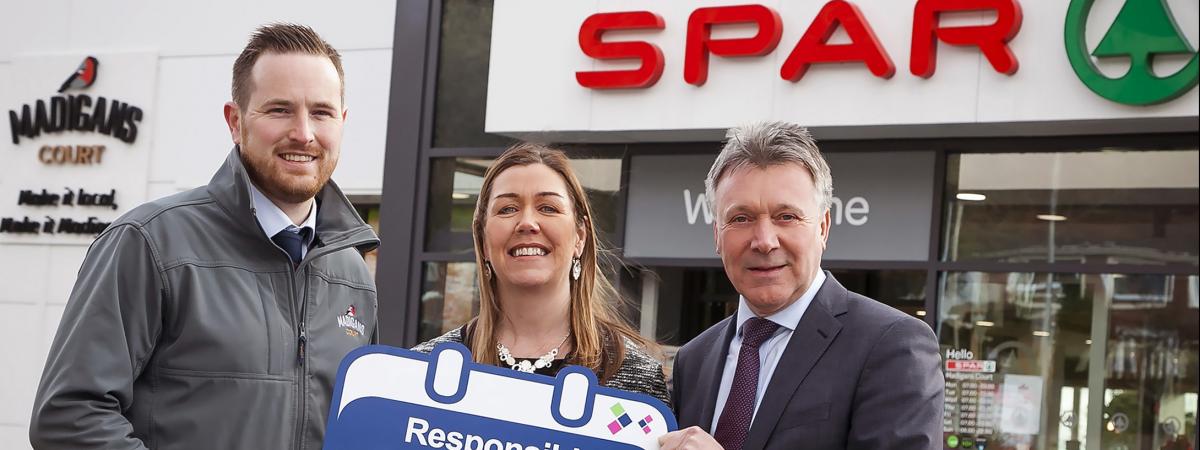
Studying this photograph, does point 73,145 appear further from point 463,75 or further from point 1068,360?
point 1068,360

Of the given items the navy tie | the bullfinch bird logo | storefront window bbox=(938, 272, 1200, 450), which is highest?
the bullfinch bird logo

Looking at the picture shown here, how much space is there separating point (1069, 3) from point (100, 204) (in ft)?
27.9

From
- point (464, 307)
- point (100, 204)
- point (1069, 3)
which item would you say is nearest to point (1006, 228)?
point (1069, 3)

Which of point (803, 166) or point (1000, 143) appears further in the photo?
point (1000, 143)

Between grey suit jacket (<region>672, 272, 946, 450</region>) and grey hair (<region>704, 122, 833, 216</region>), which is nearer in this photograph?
grey suit jacket (<region>672, 272, 946, 450</region>)

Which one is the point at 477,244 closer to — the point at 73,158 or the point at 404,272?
the point at 404,272

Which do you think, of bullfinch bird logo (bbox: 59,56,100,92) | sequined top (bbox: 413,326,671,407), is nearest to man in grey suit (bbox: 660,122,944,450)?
sequined top (bbox: 413,326,671,407)

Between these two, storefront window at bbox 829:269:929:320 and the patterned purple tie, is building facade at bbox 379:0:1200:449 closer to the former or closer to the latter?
storefront window at bbox 829:269:929:320

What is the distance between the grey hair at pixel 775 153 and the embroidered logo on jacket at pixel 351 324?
979 millimetres

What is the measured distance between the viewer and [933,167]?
9.17 meters

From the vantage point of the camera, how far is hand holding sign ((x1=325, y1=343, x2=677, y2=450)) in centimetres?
316

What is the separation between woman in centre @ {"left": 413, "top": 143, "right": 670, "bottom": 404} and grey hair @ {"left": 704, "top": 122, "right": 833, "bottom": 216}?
55 centimetres

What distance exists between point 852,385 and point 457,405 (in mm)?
940

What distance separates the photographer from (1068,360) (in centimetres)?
882
